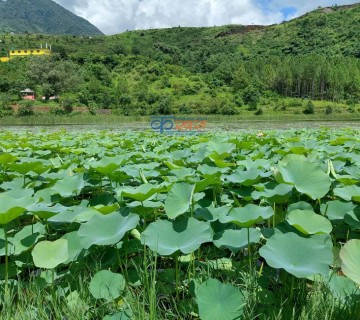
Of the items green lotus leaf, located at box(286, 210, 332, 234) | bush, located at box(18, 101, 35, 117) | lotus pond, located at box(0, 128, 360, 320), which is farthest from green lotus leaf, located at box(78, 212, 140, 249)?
bush, located at box(18, 101, 35, 117)

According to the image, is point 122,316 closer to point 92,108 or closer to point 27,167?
point 27,167

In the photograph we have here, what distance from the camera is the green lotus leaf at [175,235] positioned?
1.11m

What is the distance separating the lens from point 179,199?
4.57ft

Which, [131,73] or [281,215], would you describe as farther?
[131,73]

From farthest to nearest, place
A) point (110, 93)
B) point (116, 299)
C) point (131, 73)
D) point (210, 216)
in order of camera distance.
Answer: point (131, 73)
point (110, 93)
point (210, 216)
point (116, 299)

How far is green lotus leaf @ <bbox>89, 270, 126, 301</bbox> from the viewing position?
1092 millimetres

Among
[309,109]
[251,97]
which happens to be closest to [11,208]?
[309,109]

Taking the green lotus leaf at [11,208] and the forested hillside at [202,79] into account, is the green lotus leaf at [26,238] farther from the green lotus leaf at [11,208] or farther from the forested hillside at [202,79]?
the forested hillside at [202,79]

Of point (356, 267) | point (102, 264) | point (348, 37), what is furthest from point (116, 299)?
point (348, 37)

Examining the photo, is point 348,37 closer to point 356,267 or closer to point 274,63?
point 274,63

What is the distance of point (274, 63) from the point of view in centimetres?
6097

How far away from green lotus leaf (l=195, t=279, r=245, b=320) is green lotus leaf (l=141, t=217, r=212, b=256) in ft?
0.41

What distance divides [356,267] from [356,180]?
2.63 ft

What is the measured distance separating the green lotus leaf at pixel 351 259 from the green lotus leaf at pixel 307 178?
402 millimetres
